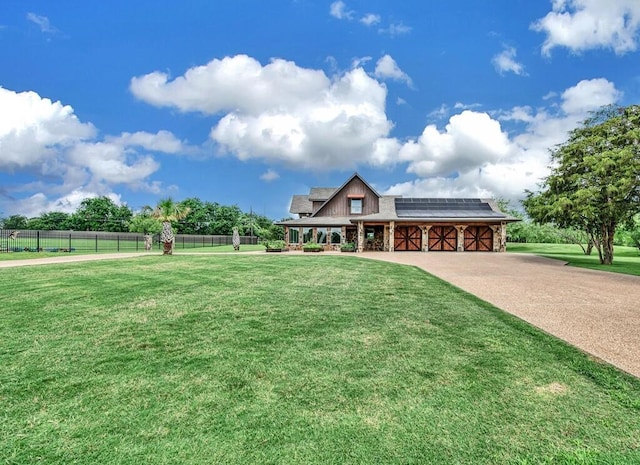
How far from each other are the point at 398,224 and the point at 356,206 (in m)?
5.02

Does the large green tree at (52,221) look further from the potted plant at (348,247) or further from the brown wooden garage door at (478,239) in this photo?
the brown wooden garage door at (478,239)

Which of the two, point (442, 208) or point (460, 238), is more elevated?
point (442, 208)

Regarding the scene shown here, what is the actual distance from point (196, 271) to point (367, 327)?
7791 mm

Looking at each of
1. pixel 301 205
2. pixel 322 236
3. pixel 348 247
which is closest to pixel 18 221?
pixel 301 205

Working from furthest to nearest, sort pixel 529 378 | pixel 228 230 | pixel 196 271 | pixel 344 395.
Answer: pixel 228 230, pixel 196 271, pixel 529 378, pixel 344 395

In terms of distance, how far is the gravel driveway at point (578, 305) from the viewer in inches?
198

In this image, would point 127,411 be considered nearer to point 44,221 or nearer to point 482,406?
point 482,406

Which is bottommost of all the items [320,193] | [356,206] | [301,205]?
[356,206]

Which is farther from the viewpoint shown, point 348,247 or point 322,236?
point 322,236

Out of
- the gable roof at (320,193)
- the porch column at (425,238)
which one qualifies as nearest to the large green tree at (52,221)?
the gable roof at (320,193)

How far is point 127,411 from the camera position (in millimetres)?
3098

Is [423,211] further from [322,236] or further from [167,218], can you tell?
[167,218]

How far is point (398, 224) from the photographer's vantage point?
29062 millimetres

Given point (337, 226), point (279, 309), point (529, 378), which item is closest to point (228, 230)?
point (337, 226)
